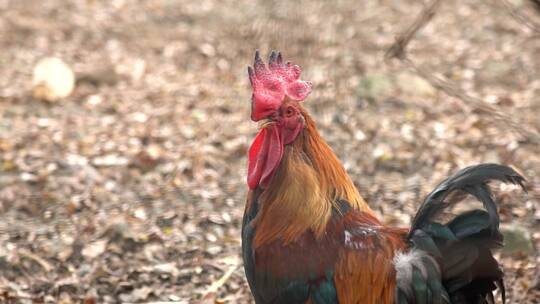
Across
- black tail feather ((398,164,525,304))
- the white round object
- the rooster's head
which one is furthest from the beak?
the white round object

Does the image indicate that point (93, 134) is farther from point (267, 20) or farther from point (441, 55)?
point (441, 55)

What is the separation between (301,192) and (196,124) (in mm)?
3995

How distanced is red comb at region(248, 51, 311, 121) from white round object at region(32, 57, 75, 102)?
4749mm

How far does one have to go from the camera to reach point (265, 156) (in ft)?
12.9

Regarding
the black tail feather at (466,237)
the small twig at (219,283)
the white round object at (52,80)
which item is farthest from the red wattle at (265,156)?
the white round object at (52,80)

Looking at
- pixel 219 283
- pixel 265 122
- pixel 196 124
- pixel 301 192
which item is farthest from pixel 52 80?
pixel 301 192

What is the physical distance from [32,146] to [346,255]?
4.17 meters

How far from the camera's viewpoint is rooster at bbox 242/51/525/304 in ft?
12.2

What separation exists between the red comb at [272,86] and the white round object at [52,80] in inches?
187

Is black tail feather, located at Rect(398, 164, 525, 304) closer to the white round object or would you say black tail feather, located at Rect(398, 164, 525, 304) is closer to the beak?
the beak

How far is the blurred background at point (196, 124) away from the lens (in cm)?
555

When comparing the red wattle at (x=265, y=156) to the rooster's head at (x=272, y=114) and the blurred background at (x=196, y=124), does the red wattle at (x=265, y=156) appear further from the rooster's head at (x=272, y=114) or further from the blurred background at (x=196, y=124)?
the blurred background at (x=196, y=124)

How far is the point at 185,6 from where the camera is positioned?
10984 mm

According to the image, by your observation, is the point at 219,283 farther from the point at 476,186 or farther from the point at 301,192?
the point at 476,186
